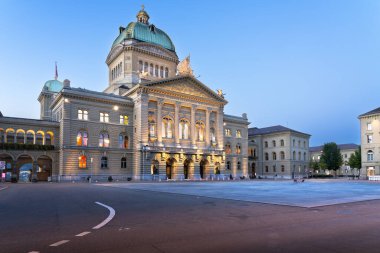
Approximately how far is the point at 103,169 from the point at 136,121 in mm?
11326

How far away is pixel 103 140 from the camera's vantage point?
6619 centimetres

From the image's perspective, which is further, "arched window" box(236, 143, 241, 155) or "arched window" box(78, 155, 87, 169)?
"arched window" box(236, 143, 241, 155)

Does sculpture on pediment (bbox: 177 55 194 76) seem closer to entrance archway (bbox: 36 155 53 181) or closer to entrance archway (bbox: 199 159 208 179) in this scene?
entrance archway (bbox: 199 159 208 179)

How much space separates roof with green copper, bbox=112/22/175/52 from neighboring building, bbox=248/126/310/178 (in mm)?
42356

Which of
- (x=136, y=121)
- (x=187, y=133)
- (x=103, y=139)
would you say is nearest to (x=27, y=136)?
(x=103, y=139)

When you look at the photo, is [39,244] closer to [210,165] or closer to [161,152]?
[161,152]

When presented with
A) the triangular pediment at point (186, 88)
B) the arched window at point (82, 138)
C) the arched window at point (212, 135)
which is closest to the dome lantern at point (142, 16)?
the triangular pediment at point (186, 88)

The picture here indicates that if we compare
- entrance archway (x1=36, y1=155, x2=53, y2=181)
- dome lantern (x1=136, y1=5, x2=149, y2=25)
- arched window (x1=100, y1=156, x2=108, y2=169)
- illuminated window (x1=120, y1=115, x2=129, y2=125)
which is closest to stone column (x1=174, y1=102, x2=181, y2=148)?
illuminated window (x1=120, y1=115, x2=129, y2=125)

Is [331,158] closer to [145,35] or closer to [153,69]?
[153,69]

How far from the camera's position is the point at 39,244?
8656mm

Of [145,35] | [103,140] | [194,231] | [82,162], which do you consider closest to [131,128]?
[103,140]

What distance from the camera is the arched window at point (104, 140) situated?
6581 centimetres

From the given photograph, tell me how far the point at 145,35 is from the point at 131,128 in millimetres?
27394

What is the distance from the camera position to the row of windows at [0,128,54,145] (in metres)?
59.8
